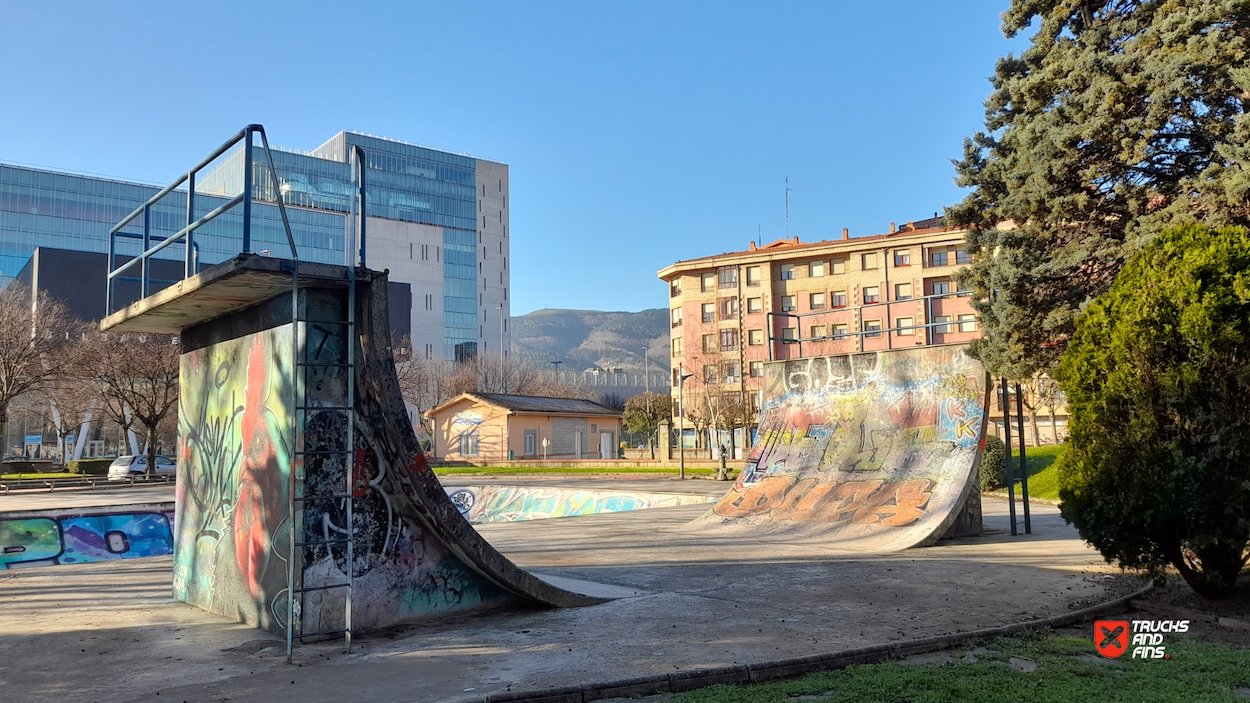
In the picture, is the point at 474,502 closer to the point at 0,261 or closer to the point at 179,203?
the point at 179,203

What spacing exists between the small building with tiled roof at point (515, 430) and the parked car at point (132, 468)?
51.7 ft

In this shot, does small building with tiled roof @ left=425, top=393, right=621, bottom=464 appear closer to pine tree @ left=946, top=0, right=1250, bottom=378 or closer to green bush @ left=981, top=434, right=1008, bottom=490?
green bush @ left=981, top=434, right=1008, bottom=490

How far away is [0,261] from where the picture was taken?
295 ft

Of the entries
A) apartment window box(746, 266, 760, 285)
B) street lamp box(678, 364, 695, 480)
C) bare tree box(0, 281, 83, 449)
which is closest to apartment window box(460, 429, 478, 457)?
street lamp box(678, 364, 695, 480)

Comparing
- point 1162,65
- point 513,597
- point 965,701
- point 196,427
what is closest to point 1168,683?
point 965,701

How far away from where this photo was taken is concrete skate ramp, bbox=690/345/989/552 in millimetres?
13984

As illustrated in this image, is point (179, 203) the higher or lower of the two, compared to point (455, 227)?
lower

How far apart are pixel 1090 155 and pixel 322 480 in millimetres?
13887

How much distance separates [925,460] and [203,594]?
11250 millimetres

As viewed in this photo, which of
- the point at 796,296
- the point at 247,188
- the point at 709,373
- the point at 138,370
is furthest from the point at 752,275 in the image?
the point at 247,188

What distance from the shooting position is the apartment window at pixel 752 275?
220 ft

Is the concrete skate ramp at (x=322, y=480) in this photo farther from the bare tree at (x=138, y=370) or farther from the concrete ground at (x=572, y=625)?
the bare tree at (x=138, y=370)

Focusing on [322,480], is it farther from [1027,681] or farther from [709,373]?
[709,373]

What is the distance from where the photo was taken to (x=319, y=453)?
25.0 feet
